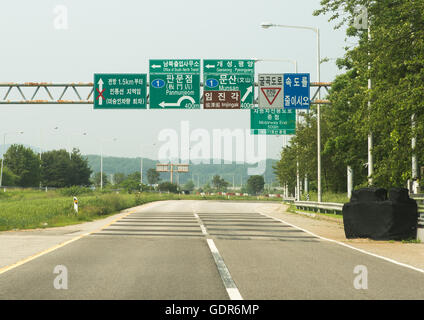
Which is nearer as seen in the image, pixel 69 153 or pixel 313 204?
pixel 313 204

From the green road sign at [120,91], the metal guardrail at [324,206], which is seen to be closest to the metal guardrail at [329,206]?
the metal guardrail at [324,206]

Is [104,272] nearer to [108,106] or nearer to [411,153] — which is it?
[411,153]

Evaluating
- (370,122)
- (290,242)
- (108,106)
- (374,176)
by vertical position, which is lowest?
(290,242)

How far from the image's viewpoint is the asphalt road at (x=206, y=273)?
6.82 metres

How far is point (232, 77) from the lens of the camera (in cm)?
2867

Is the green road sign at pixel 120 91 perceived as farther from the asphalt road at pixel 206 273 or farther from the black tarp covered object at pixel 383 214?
the black tarp covered object at pixel 383 214

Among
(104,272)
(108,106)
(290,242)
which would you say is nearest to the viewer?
(104,272)

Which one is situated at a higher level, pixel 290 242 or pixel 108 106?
pixel 108 106

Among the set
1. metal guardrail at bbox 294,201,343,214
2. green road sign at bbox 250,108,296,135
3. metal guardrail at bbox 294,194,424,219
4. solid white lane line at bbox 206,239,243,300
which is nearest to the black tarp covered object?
metal guardrail at bbox 294,194,424,219

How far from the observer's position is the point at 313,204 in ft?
100

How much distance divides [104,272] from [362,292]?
14.1 feet

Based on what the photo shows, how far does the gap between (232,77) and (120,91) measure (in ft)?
21.4

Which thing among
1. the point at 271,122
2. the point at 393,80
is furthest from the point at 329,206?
the point at 393,80
